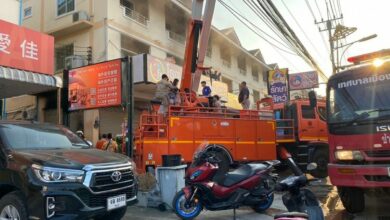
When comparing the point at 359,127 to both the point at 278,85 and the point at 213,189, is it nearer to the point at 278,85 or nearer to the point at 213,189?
the point at 213,189

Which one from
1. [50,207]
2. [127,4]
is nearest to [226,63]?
[127,4]

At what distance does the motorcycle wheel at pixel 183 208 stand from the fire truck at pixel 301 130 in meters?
6.67

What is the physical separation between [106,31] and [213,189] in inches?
500

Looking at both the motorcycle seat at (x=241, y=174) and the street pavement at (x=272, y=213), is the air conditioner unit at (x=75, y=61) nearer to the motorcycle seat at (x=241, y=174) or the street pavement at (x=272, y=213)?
the street pavement at (x=272, y=213)

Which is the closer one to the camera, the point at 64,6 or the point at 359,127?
the point at 359,127

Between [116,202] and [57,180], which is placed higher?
[57,180]

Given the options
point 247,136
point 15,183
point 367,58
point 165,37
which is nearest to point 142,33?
point 165,37

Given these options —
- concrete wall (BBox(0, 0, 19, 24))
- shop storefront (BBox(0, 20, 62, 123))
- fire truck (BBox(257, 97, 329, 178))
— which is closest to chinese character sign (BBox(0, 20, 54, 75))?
shop storefront (BBox(0, 20, 62, 123))

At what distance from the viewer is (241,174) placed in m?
6.88

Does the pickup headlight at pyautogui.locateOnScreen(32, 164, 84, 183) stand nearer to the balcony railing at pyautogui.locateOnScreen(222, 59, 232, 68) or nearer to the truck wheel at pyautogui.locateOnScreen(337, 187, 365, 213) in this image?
the truck wheel at pyautogui.locateOnScreen(337, 187, 365, 213)

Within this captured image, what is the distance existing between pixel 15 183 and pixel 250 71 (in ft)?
109

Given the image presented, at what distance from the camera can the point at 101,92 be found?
15.3 m

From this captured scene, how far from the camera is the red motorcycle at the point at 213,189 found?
659 centimetres

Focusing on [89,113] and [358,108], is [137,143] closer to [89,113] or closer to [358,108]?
[358,108]
